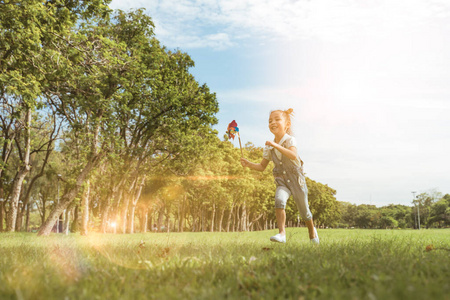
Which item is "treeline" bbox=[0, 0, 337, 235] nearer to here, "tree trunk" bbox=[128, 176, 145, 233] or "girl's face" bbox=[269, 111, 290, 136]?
"tree trunk" bbox=[128, 176, 145, 233]

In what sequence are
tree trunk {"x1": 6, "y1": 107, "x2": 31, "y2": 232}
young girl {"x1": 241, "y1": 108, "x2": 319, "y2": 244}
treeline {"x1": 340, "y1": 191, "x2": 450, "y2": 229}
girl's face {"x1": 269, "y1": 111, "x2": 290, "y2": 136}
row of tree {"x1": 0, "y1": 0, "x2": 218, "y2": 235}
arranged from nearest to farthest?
young girl {"x1": 241, "y1": 108, "x2": 319, "y2": 244}, girl's face {"x1": 269, "y1": 111, "x2": 290, "y2": 136}, row of tree {"x1": 0, "y1": 0, "x2": 218, "y2": 235}, tree trunk {"x1": 6, "y1": 107, "x2": 31, "y2": 232}, treeline {"x1": 340, "y1": 191, "x2": 450, "y2": 229}

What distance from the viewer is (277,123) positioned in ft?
21.7

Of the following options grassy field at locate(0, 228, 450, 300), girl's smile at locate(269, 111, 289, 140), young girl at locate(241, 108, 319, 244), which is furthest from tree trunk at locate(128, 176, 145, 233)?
grassy field at locate(0, 228, 450, 300)

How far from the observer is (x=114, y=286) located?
2.60 m

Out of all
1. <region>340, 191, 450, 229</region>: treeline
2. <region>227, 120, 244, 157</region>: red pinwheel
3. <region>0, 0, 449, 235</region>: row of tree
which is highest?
<region>0, 0, 449, 235</region>: row of tree

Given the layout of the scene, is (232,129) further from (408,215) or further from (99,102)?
(408,215)

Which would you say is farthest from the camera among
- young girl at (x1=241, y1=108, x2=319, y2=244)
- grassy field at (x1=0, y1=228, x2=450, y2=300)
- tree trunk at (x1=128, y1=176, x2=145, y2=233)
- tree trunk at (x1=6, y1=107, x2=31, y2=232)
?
tree trunk at (x1=128, y1=176, x2=145, y2=233)

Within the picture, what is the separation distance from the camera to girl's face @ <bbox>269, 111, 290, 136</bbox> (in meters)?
6.62

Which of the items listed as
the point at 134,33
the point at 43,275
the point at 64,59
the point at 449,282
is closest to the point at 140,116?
the point at 134,33

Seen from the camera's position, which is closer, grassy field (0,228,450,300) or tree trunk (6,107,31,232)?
grassy field (0,228,450,300)

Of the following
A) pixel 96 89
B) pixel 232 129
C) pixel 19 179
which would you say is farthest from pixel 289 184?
pixel 19 179

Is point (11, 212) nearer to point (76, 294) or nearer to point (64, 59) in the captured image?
point (64, 59)

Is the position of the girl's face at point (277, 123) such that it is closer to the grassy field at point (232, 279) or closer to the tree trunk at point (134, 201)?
the grassy field at point (232, 279)

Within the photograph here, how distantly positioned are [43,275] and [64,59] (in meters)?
8.87
